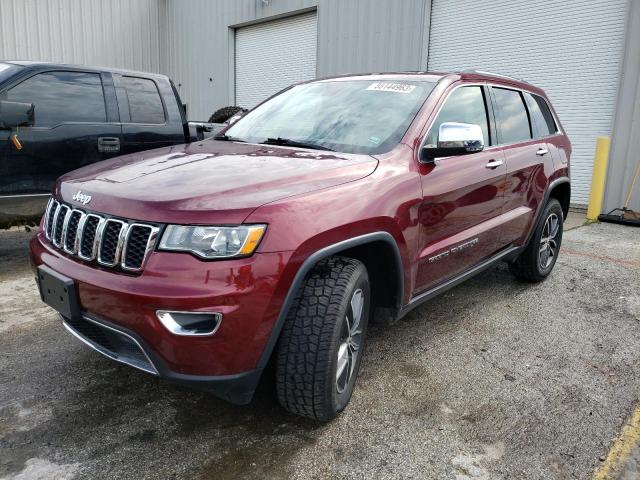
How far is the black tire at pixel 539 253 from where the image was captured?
4398 millimetres

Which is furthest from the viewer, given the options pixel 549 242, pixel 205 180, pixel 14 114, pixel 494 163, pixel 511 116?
pixel 549 242

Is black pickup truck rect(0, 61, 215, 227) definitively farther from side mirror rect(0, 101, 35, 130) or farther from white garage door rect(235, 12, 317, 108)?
white garage door rect(235, 12, 317, 108)

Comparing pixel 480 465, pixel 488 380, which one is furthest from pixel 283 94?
pixel 480 465

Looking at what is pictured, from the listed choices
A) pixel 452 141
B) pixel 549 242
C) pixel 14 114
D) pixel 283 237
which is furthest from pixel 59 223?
pixel 549 242

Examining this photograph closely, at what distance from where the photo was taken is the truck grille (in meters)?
2.00

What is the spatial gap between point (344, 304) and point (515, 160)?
87.5 inches

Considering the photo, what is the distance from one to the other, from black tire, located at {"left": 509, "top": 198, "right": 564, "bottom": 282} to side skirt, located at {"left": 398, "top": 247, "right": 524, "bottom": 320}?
0.88 feet

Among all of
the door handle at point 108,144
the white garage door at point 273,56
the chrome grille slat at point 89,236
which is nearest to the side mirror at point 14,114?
the door handle at point 108,144

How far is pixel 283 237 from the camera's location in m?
2.00

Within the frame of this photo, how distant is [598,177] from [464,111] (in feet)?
19.4

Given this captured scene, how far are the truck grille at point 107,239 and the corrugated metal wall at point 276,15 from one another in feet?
31.5

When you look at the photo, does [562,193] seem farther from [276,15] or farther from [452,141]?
[276,15]

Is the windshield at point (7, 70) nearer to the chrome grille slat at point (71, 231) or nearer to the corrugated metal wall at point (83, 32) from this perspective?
the chrome grille slat at point (71, 231)

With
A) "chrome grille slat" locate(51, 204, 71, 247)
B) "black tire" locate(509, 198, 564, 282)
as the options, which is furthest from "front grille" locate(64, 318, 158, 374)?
"black tire" locate(509, 198, 564, 282)
